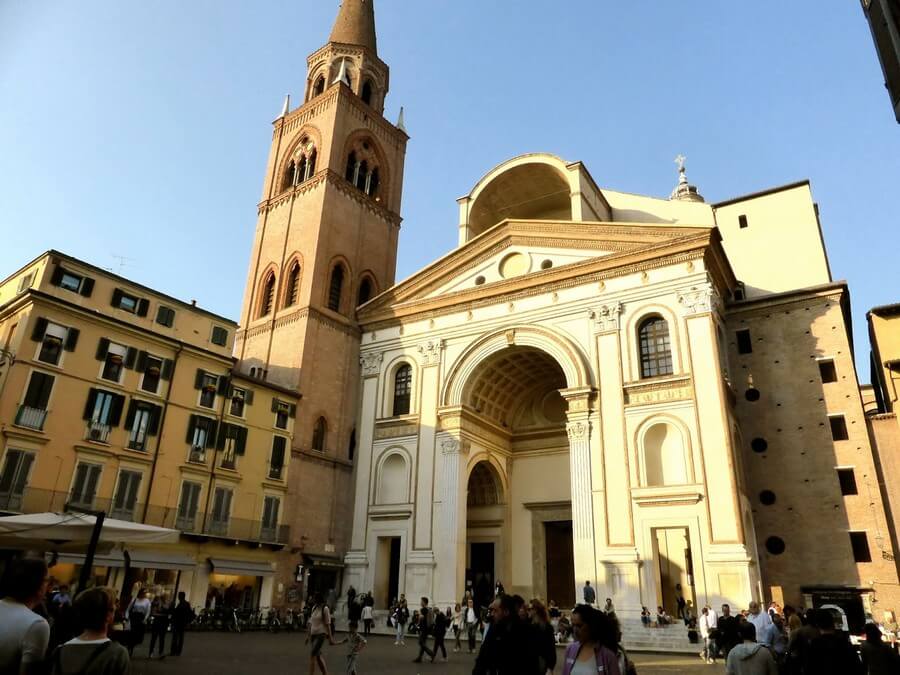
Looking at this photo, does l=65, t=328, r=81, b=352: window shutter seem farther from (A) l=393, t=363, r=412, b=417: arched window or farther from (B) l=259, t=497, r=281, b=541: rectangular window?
(A) l=393, t=363, r=412, b=417: arched window

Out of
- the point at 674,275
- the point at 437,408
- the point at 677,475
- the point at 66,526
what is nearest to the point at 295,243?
the point at 437,408

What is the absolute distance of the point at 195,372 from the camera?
21844mm

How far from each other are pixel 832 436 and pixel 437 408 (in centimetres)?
1366

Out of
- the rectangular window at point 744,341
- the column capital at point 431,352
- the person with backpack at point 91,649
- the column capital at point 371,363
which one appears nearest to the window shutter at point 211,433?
the column capital at point 371,363

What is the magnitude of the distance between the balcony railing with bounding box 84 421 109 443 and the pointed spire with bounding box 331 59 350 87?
1963 centimetres

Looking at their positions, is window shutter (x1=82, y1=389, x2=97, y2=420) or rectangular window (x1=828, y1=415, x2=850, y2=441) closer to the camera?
Answer: window shutter (x1=82, y1=389, x2=97, y2=420)

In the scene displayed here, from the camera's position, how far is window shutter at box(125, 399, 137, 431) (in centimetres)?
1955

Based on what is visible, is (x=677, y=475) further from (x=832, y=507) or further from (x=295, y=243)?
(x=295, y=243)

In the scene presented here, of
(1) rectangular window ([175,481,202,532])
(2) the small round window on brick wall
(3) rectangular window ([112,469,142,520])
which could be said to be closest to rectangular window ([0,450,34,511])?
(3) rectangular window ([112,469,142,520])

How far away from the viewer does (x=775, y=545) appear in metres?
21.1

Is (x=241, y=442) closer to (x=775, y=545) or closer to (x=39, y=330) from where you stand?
(x=39, y=330)

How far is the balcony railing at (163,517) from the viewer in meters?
16.9

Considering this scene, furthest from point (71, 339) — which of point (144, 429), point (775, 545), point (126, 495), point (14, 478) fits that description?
point (775, 545)

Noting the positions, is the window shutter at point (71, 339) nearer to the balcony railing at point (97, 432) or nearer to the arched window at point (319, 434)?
the balcony railing at point (97, 432)
